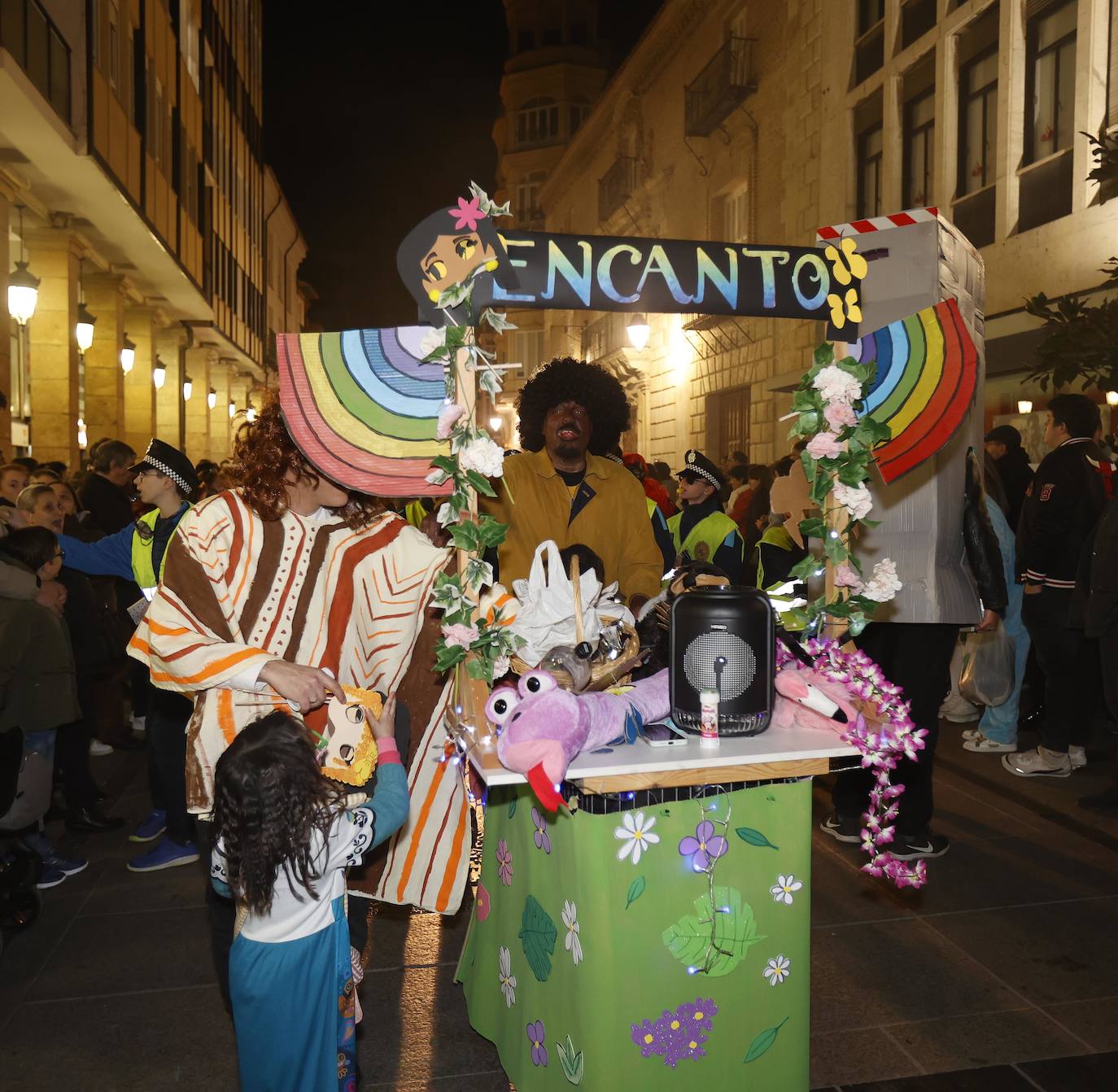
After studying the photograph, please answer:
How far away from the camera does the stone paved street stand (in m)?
3.17

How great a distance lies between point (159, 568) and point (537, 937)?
3.01 metres

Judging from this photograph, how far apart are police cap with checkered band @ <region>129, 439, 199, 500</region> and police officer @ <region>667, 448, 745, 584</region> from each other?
2.54 metres

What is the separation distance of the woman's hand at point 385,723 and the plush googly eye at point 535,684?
0.40 metres

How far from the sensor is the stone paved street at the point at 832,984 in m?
3.17

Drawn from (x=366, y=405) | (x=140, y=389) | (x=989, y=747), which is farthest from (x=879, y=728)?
(x=140, y=389)

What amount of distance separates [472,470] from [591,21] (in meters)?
41.5

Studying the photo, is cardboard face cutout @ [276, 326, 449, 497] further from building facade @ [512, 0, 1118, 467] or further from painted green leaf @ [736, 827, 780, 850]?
building facade @ [512, 0, 1118, 467]

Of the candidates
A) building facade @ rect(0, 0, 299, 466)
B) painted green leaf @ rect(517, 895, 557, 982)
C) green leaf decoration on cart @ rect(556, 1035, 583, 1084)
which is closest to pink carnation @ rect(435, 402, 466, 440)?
painted green leaf @ rect(517, 895, 557, 982)

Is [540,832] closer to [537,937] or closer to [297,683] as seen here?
[537,937]

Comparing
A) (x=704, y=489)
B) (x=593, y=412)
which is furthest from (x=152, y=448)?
(x=704, y=489)

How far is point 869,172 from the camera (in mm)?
13969

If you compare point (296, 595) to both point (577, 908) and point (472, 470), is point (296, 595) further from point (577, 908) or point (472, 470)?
point (577, 908)

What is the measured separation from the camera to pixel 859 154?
1406 cm

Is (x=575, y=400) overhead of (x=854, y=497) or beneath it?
overhead
